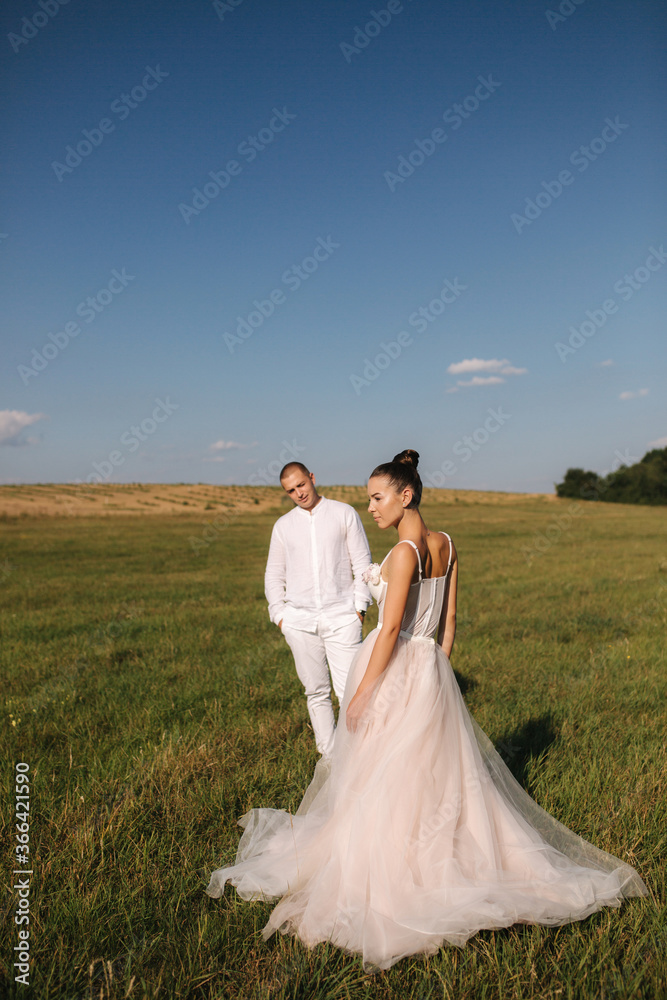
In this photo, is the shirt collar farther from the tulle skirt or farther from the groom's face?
the tulle skirt

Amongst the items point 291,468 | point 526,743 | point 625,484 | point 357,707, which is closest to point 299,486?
point 291,468

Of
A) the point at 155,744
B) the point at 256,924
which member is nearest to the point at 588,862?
the point at 256,924

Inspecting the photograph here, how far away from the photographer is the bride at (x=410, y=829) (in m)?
3.04

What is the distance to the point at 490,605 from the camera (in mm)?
13016

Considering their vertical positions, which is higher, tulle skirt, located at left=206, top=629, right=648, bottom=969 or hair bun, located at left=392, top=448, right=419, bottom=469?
hair bun, located at left=392, top=448, right=419, bottom=469

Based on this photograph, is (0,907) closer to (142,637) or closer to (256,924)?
(256,924)

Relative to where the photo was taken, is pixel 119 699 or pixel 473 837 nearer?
pixel 473 837

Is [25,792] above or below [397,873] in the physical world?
below

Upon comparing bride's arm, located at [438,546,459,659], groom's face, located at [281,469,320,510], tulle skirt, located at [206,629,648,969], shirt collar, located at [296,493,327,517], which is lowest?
tulle skirt, located at [206,629,648,969]

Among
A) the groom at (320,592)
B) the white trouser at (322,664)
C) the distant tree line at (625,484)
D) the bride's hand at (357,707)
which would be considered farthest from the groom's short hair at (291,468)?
the distant tree line at (625,484)

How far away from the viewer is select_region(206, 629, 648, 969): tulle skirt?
9.91ft

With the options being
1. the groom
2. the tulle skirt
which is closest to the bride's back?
the tulle skirt

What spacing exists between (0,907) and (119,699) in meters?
3.56

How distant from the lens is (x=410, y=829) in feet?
10.6
